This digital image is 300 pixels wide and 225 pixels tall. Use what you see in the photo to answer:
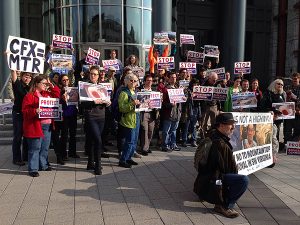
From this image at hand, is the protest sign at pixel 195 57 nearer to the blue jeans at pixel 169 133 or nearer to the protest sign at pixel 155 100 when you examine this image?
the blue jeans at pixel 169 133

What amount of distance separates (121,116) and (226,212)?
3.20 metres

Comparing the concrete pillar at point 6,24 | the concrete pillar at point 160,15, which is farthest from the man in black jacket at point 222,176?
the concrete pillar at point 6,24

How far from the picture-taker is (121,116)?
7.29 m

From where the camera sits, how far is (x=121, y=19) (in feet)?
58.3

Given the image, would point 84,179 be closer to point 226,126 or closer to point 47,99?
point 47,99

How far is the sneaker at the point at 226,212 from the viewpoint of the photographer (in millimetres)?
4830

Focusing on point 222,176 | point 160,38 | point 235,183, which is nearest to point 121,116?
point 222,176

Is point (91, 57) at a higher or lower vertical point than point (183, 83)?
higher

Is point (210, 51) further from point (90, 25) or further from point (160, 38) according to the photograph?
point (90, 25)

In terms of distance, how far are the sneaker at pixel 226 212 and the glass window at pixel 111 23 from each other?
13858mm

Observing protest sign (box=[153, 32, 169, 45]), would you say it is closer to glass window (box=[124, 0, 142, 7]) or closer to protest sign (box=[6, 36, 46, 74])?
protest sign (box=[6, 36, 46, 74])

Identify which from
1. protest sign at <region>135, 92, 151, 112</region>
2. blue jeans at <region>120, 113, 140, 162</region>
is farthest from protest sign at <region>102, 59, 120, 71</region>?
blue jeans at <region>120, 113, 140, 162</region>

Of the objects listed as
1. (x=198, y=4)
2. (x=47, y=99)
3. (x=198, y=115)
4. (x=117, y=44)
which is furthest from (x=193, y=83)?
(x=198, y=4)

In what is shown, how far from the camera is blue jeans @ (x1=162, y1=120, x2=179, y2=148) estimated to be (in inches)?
347
